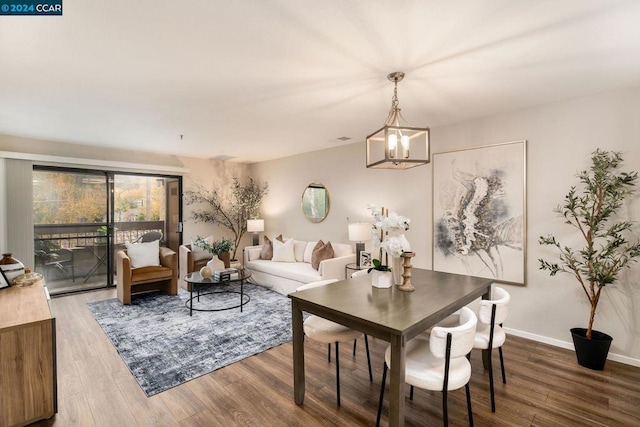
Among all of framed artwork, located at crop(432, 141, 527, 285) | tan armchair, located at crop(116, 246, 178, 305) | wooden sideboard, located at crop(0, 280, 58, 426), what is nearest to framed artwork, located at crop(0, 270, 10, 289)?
wooden sideboard, located at crop(0, 280, 58, 426)

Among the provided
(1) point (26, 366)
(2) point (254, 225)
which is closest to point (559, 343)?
(1) point (26, 366)

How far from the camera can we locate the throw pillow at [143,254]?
469cm

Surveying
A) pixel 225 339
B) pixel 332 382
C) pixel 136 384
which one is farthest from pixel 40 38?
pixel 332 382

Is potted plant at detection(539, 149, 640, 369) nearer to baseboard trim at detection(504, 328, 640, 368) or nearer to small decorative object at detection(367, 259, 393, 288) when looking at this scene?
baseboard trim at detection(504, 328, 640, 368)

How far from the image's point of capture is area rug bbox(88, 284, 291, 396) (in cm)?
267

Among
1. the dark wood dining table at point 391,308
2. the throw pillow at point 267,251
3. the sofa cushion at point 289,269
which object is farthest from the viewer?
the throw pillow at point 267,251

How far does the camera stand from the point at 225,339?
3236 millimetres

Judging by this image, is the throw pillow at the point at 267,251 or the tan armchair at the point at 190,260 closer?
the tan armchair at the point at 190,260

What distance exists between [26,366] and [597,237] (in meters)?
4.64

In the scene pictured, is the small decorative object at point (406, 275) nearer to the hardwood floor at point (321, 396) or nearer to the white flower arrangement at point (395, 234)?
the white flower arrangement at point (395, 234)

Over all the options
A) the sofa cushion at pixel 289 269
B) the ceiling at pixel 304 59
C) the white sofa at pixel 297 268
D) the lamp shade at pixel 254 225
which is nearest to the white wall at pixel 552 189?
the ceiling at pixel 304 59

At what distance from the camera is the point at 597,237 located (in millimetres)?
2820

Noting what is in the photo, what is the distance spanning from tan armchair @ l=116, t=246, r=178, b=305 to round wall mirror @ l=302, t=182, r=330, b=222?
2425mm

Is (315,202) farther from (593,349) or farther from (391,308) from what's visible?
(593,349)
